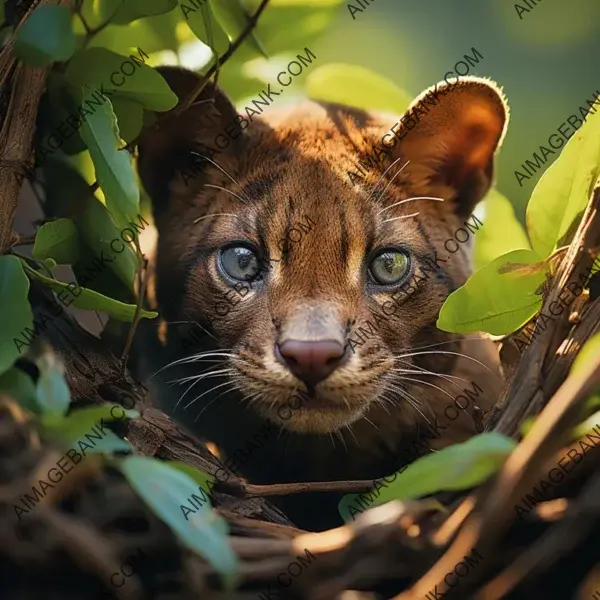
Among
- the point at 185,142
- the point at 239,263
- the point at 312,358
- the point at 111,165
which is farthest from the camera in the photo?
the point at 185,142

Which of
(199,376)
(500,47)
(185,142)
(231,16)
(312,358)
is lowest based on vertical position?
(199,376)

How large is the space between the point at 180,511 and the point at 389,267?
0.76m

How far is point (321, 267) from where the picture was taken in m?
1.34

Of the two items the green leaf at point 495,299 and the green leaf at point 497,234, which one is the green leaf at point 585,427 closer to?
the green leaf at point 495,299

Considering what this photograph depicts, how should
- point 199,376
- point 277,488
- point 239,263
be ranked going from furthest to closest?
1. point 239,263
2. point 199,376
3. point 277,488

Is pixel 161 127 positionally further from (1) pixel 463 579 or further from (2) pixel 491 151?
(1) pixel 463 579

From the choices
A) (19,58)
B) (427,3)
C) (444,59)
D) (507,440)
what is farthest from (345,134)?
(427,3)

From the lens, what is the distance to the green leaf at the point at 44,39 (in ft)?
3.27

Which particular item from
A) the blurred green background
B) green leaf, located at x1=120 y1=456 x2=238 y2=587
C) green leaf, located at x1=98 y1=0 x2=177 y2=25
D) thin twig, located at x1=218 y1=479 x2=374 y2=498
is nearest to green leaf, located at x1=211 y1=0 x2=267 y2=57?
green leaf, located at x1=98 y1=0 x2=177 y2=25

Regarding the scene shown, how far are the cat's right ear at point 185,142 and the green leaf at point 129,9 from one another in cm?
16

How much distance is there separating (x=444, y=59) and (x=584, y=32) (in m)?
0.44

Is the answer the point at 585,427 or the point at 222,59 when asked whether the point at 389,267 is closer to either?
the point at 222,59

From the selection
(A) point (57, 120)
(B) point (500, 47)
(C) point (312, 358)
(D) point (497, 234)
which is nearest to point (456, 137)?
(D) point (497, 234)

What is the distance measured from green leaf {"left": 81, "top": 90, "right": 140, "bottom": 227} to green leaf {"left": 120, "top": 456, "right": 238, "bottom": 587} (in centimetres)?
33
